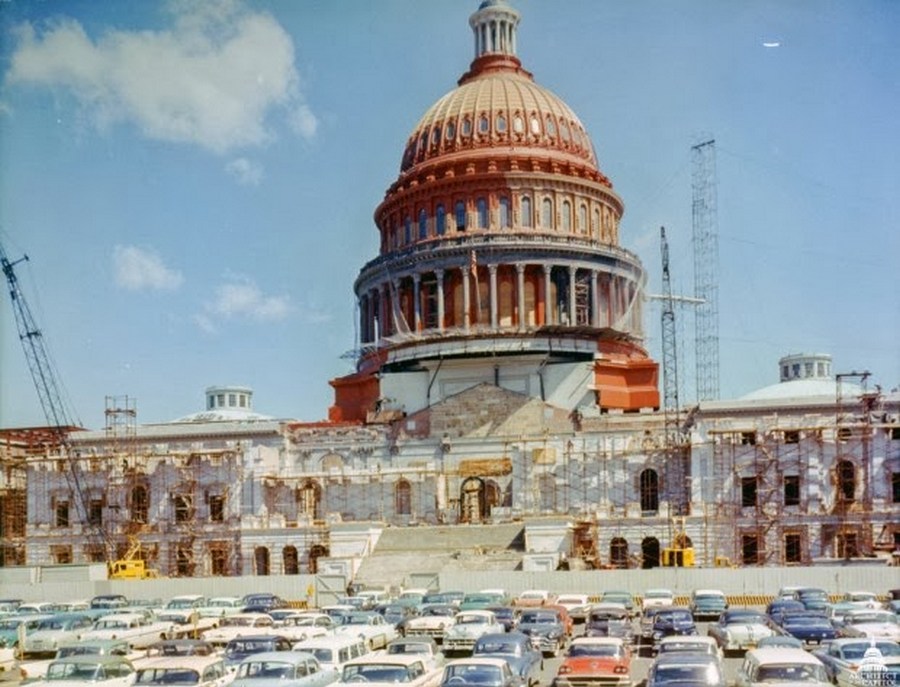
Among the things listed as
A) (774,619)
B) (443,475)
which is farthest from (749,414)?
(774,619)

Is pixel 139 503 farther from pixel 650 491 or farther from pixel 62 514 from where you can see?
pixel 650 491

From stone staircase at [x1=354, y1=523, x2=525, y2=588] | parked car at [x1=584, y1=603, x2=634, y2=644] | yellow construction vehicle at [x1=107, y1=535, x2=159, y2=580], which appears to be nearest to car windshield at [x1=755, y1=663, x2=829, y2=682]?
parked car at [x1=584, y1=603, x2=634, y2=644]

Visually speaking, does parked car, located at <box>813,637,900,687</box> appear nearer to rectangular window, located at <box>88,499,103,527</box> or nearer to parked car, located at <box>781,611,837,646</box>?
parked car, located at <box>781,611,837,646</box>

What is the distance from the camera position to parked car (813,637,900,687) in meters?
30.5

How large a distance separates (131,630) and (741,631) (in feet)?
73.4

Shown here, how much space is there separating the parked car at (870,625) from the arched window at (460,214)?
257 feet

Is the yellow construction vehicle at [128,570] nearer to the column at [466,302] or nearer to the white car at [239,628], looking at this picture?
the white car at [239,628]

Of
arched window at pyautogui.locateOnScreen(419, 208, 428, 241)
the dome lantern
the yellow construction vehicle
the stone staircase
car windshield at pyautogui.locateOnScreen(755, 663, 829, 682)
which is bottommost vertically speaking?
the yellow construction vehicle

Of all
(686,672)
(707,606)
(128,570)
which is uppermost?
(686,672)

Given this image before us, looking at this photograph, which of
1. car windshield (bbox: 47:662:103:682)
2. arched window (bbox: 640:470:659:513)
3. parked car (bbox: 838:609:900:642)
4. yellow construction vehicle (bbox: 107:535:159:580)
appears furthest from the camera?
arched window (bbox: 640:470:659:513)

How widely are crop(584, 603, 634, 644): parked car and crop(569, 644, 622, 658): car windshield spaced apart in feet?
23.9

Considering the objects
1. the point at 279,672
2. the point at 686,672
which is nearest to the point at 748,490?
the point at 686,672

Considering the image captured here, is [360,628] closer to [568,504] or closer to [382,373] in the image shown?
[568,504]

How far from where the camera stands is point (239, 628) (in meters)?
43.8
